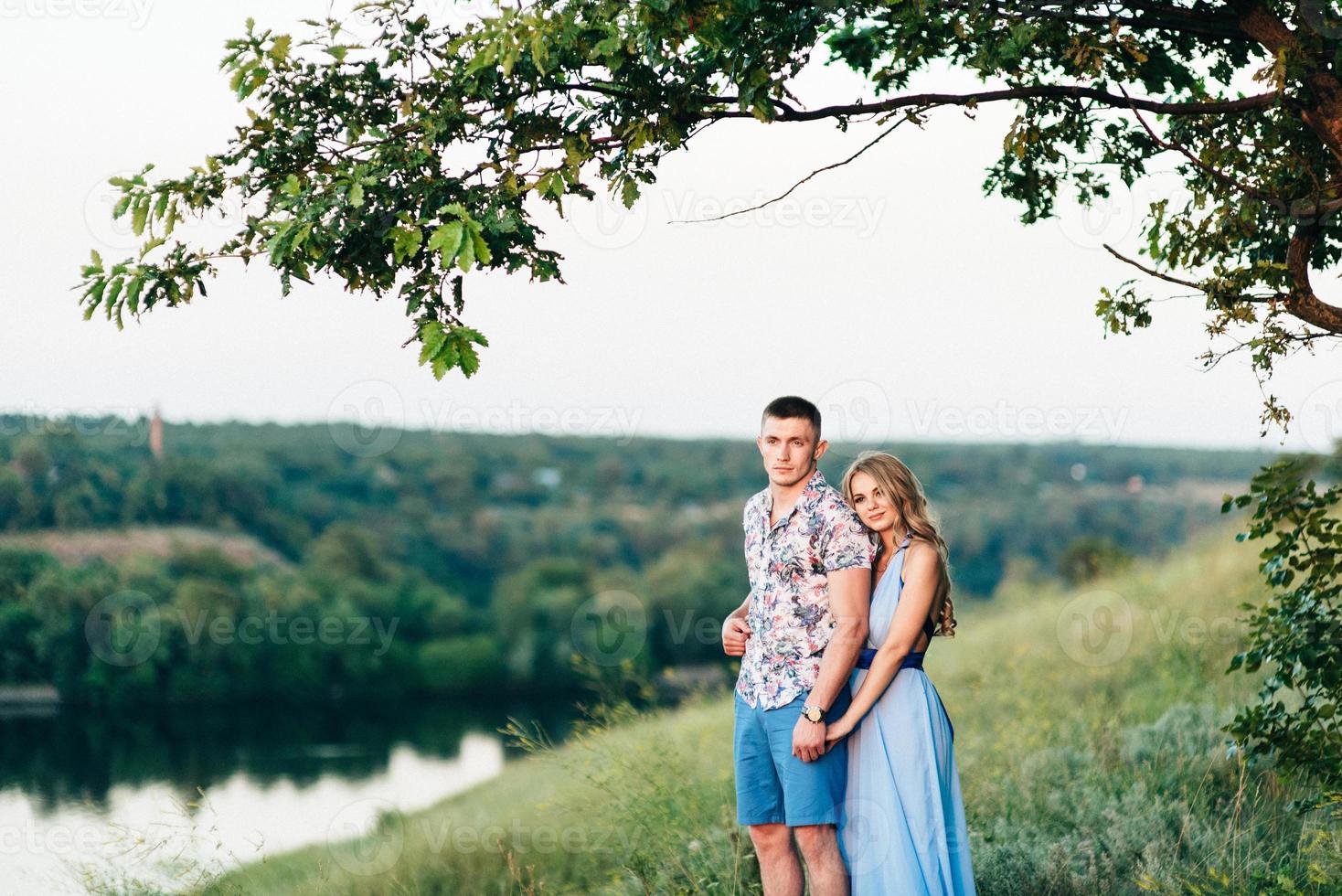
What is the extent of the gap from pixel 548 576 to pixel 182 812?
5664 cm

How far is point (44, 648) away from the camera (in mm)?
43438

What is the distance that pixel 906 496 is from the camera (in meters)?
3.73

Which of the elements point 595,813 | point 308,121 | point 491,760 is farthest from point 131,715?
point 308,121

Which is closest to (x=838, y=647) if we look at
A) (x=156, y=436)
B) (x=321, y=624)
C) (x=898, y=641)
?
(x=898, y=641)

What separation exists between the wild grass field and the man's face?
1901 millimetres

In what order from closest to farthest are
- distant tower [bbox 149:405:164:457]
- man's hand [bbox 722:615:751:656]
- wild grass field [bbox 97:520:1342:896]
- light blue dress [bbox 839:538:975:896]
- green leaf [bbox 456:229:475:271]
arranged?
green leaf [bbox 456:229:475:271]
light blue dress [bbox 839:538:975:896]
man's hand [bbox 722:615:751:656]
wild grass field [bbox 97:520:1342:896]
distant tower [bbox 149:405:164:457]

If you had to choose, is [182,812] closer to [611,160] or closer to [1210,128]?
[611,160]

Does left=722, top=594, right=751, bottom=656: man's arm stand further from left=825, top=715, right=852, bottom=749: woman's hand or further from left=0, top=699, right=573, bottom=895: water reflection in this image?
left=0, top=699, right=573, bottom=895: water reflection

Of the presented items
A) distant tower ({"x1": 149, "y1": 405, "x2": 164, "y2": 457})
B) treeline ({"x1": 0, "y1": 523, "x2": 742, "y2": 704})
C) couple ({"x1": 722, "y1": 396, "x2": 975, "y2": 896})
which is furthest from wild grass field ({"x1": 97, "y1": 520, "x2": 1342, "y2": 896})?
distant tower ({"x1": 149, "y1": 405, "x2": 164, "y2": 457})

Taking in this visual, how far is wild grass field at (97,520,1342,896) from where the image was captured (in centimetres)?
491

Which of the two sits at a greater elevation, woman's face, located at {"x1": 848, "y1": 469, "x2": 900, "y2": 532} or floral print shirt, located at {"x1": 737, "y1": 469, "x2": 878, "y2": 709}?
woman's face, located at {"x1": 848, "y1": 469, "x2": 900, "y2": 532}

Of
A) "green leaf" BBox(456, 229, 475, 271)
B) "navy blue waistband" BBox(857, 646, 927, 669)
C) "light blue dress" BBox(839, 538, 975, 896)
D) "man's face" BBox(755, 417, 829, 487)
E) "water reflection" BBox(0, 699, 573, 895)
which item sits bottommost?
"water reflection" BBox(0, 699, 573, 895)

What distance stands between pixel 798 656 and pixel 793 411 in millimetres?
740

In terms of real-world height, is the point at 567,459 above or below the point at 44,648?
above
